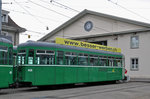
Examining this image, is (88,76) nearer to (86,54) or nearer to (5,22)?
(86,54)

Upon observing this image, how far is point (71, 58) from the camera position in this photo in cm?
1689

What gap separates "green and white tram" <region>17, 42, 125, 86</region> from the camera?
1465cm

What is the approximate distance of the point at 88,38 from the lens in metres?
38.4

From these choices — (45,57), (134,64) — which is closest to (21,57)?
(45,57)

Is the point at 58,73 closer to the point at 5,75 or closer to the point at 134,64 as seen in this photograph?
the point at 5,75

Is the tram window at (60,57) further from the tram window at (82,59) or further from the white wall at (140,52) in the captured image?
the white wall at (140,52)

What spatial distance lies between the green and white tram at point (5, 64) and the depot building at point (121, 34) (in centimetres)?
2179

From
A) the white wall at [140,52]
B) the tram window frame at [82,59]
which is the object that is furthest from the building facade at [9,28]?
the tram window frame at [82,59]

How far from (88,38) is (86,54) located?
800 inches

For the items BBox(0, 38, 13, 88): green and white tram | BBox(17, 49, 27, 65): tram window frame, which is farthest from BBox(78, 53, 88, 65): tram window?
BBox(0, 38, 13, 88): green and white tram

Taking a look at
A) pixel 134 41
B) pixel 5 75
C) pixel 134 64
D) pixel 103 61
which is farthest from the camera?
pixel 134 41

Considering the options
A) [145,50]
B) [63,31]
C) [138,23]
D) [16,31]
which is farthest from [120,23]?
[16,31]

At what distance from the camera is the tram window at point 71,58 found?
54.1 ft

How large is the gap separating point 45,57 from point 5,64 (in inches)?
115
